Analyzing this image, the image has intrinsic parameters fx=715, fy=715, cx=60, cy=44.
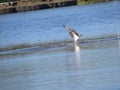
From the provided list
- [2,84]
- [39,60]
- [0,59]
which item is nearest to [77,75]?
[2,84]

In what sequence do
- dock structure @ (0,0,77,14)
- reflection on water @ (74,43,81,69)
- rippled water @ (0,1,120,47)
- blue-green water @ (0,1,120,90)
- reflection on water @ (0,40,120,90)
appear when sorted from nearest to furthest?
reflection on water @ (0,40,120,90) → blue-green water @ (0,1,120,90) → reflection on water @ (74,43,81,69) → rippled water @ (0,1,120,47) → dock structure @ (0,0,77,14)

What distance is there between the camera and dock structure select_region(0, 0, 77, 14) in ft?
→ 348

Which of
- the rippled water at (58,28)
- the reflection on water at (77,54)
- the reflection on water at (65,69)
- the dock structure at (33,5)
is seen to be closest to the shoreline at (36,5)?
the dock structure at (33,5)

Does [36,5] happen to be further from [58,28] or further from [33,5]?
[58,28]

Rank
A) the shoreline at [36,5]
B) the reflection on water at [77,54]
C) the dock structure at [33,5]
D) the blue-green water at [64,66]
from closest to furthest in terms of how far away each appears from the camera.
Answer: the blue-green water at [64,66]
the reflection on water at [77,54]
the shoreline at [36,5]
the dock structure at [33,5]

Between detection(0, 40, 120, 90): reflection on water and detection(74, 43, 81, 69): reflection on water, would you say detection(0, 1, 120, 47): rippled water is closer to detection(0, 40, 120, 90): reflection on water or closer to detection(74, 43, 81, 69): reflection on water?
detection(74, 43, 81, 69): reflection on water

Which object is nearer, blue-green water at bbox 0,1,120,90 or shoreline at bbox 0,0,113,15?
blue-green water at bbox 0,1,120,90

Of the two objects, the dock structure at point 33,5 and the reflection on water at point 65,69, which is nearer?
the reflection on water at point 65,69

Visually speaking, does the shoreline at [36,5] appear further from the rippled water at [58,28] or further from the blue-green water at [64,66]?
the blue-green water at [64,66]

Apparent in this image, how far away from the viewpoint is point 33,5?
11181 centimetres

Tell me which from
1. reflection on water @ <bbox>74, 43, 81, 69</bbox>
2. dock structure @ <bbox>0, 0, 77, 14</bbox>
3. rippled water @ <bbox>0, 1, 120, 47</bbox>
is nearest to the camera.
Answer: reflection on water @ <bbox>74, 43, 81, 69</bbox>

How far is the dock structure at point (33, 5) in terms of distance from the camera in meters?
106

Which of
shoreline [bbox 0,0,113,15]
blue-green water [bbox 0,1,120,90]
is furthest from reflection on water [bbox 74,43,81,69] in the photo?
shoreline [bbox 0,0,113,15]

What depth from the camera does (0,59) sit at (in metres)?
25.1
